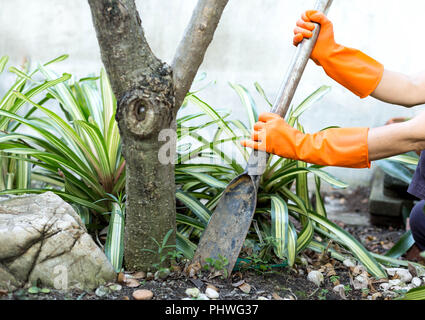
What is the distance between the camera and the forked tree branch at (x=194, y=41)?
147 cm

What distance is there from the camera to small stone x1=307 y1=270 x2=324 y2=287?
5.77 ft

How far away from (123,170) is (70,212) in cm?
50

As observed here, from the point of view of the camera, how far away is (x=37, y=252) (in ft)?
4.71

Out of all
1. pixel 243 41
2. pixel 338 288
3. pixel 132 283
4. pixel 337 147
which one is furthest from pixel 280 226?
pixel 243 41

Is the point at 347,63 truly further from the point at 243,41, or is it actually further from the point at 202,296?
the point at 243,41

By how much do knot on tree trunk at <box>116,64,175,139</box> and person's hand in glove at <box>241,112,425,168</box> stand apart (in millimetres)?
398

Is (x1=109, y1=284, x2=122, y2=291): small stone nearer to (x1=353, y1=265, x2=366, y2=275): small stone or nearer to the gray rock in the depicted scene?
the gray rock

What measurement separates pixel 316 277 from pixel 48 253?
97 centimetres

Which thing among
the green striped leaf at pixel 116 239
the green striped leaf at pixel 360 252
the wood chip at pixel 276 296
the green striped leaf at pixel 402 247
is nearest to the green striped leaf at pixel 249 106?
the green striped leaf at pixel 360 252

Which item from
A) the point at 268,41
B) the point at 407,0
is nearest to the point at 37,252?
the point at 268,41

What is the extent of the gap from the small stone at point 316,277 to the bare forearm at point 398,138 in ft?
1.65

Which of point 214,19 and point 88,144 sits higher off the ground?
point 214,19

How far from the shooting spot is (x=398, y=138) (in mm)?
1569
